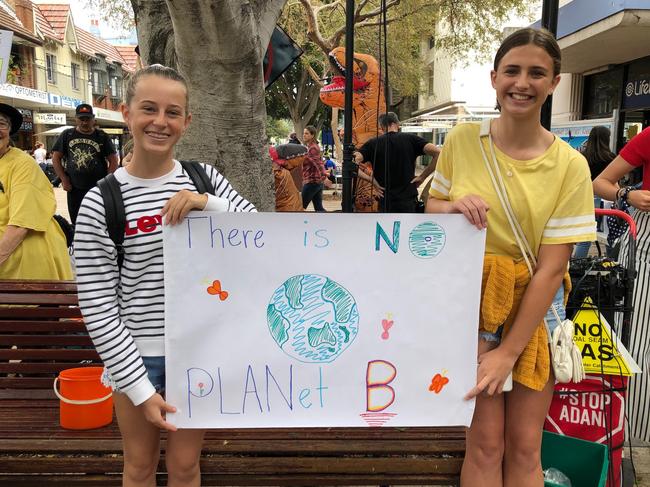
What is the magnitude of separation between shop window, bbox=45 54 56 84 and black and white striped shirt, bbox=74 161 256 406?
38612 millimetres

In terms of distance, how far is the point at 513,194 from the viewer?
1.92 m

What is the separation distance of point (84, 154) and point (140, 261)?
228 inches

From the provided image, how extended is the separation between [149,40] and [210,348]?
306cm

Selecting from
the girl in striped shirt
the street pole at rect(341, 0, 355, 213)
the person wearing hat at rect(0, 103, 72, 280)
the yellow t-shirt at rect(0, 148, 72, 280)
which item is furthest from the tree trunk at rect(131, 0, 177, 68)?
the girl in striped shirt

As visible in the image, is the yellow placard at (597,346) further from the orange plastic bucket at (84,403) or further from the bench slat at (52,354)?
the bench slat at (52,354)

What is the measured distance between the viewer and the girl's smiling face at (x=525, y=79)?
1884mm

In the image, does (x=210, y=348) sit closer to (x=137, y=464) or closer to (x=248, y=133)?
(x=137, y=464)

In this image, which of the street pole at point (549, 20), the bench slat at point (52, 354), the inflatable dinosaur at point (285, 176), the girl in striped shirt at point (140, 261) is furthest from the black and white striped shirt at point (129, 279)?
the inflatable dinosaur at point (285, 176)

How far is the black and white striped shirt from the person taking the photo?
1829 millimetres

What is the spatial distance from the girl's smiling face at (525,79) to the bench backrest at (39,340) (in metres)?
2.31

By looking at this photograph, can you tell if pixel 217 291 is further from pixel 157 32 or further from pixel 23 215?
pixel 157 32

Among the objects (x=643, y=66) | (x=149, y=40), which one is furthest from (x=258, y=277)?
(x=643, y=66)

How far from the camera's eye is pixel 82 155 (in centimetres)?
713

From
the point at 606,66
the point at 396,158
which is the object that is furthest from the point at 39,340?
the point at 606,66
